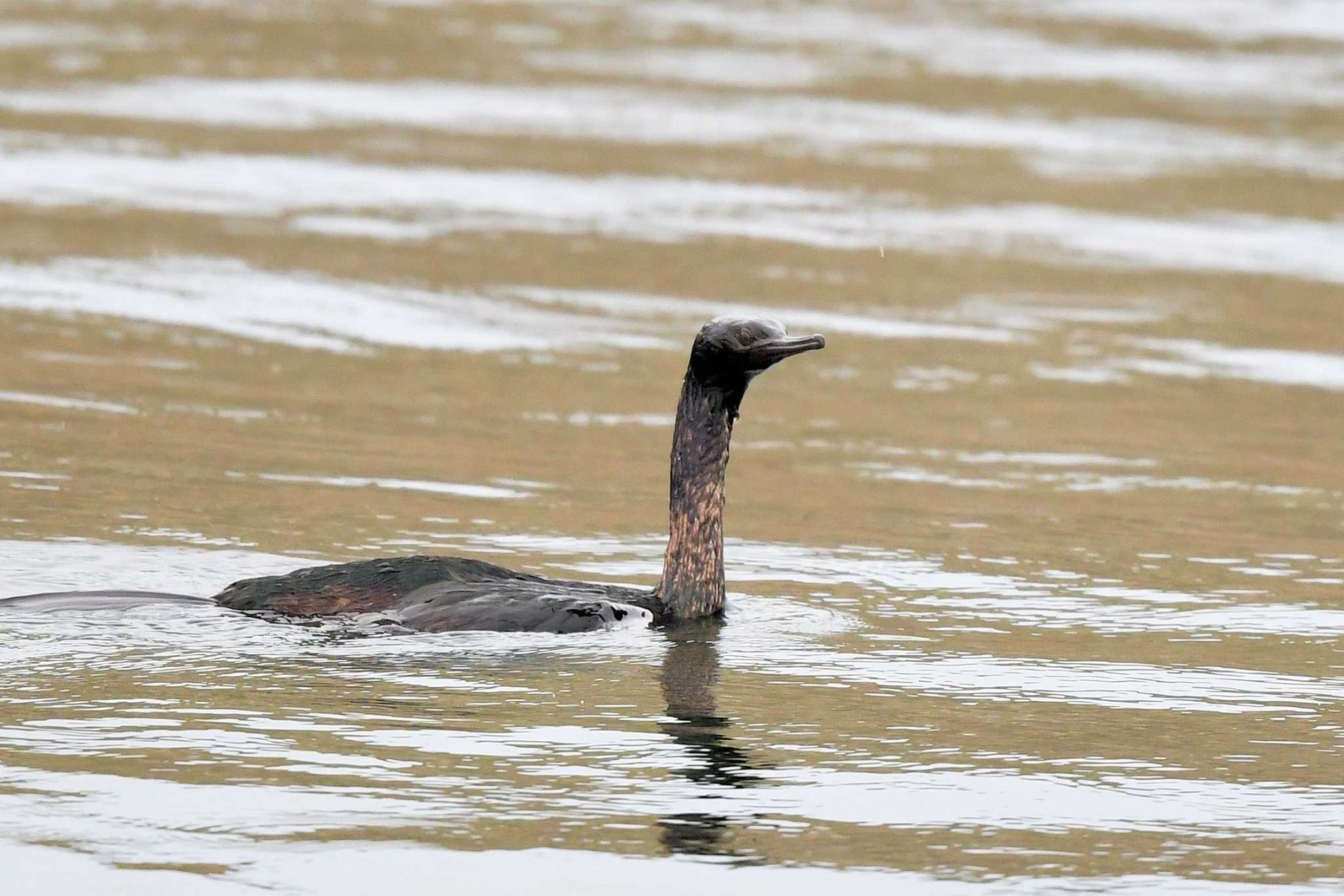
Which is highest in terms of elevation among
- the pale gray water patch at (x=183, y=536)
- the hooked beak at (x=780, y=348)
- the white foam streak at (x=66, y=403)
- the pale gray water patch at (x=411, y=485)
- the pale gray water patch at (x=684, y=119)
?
the pale gray water patch at (x=684, y=119)

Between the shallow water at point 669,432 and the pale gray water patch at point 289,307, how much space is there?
0.18 feet

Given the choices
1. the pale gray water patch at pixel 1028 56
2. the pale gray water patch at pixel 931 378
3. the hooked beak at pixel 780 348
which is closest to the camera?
the hooked beak at pixel 780 348

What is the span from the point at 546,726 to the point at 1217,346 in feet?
27.1

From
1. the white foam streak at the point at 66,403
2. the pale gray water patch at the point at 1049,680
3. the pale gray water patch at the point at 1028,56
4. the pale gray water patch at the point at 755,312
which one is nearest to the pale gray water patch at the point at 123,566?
the pale gray water patch at the point at 1049,680

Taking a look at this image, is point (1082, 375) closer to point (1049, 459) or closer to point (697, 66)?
point (1049, 459)

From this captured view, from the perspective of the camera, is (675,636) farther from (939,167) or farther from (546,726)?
(939,167)

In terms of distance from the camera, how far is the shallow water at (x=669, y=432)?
6.24 meters

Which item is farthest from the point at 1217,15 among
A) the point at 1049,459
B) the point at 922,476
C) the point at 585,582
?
the point at 585,582

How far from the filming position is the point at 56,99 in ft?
63.8

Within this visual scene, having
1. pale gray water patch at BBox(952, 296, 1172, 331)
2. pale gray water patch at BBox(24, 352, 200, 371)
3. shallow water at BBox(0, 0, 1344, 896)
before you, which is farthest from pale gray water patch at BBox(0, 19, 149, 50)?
pale gray water patch at BBox(952, 296, 1172, 331)

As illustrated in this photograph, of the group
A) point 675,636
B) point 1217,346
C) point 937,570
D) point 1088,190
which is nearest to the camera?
point 675,636

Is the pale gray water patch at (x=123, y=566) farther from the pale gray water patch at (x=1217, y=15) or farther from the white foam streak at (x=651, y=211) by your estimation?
the pale gray water patch at (x=1217, y=15)

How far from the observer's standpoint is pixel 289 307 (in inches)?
560

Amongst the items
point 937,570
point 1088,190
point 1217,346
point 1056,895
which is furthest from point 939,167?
point 1056,895
